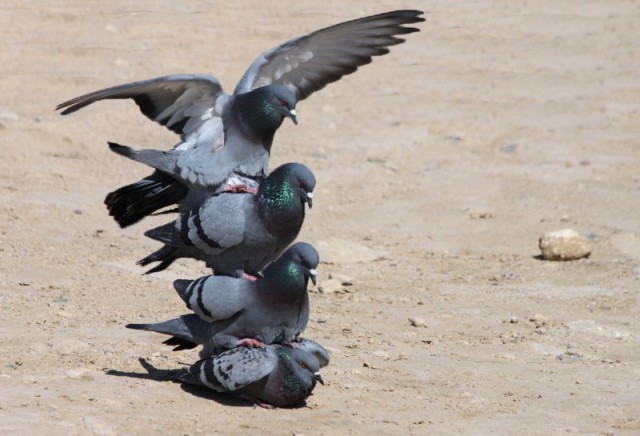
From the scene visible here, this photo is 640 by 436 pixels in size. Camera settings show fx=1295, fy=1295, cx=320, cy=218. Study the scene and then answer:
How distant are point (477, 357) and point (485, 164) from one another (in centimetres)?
417

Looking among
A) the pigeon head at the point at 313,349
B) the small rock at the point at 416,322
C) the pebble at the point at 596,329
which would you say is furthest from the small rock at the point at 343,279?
the pigeon head at the point at 313,349

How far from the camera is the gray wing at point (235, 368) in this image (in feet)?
17.7

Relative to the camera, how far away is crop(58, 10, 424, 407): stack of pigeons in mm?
5461

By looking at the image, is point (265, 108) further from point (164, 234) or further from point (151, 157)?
point (164, 234)

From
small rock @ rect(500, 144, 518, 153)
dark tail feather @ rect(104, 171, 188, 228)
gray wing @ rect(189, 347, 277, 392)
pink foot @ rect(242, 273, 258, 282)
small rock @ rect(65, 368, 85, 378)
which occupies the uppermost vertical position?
dark tail feather @ rect(104, 171, 188, 228)

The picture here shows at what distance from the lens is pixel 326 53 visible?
6570 millimetres

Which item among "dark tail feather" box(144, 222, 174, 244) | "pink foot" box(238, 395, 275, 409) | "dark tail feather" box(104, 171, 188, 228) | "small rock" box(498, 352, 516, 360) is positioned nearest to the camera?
"pink foot" box(238, 395, 275, 409)

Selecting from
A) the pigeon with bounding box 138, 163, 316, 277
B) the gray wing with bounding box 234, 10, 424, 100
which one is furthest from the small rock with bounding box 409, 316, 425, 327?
the pigeon with bounding box 138, 163, 316, 277

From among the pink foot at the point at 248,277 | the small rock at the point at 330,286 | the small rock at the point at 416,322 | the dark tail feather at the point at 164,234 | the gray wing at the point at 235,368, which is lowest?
the small rock at the point at 330,286

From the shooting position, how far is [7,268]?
→ 293 inches

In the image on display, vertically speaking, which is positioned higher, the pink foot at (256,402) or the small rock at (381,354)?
the pink foot at (256,402)

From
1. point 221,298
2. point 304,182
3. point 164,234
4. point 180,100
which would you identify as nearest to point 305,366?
point 221,298

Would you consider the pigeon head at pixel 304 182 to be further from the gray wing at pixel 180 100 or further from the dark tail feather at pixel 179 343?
the dark tail feather at pixel 179 343

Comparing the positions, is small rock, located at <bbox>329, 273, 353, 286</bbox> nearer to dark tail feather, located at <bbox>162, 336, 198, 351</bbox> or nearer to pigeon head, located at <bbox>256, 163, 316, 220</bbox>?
dark tail feather, located at <bbox>162, 336, 198, 351</bbox>
